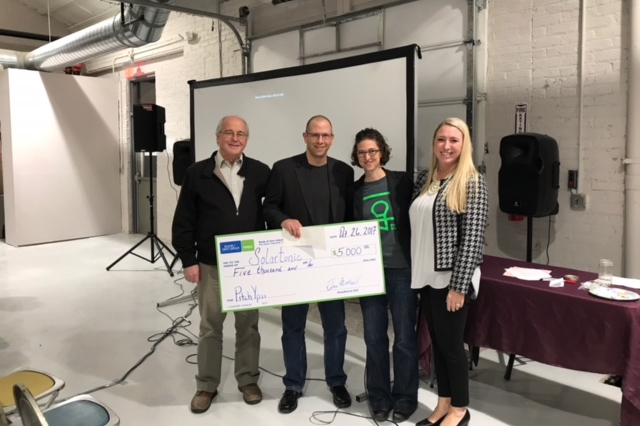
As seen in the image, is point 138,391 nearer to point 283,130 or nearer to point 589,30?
point 283,130

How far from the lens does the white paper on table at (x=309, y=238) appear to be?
2.35 metres

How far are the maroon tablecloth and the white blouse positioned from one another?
36 centimetres

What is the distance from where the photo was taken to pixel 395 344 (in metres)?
2.42

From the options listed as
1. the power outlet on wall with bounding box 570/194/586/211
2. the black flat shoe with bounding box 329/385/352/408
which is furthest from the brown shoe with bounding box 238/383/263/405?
the power outlet on wall with bounding box 570/194/586/211

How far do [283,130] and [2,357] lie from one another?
2.61 meters

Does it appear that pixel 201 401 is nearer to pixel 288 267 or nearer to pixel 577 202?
pixel 288 267

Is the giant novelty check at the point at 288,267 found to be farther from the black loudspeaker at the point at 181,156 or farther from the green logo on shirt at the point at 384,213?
the black loudspeaker at the point at 181,156

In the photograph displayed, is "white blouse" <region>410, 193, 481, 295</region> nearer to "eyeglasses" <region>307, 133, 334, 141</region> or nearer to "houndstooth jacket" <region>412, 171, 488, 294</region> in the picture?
"houndstooth jacket" <region>412, 171, 488, 294</region>

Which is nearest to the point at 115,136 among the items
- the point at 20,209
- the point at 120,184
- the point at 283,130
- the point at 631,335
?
the point at 120,184

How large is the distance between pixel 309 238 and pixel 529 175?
1.72 m

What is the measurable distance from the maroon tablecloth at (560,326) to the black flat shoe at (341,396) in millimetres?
718

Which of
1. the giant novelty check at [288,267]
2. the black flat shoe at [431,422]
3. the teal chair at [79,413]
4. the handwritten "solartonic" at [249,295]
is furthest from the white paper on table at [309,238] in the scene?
the teal chair at [79,413]

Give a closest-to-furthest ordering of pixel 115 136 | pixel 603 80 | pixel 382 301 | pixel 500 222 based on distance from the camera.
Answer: pixel 382 301 → pixel 603 80 → pixel 500 222 → pixel 115 136

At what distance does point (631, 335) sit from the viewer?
2.01 m
